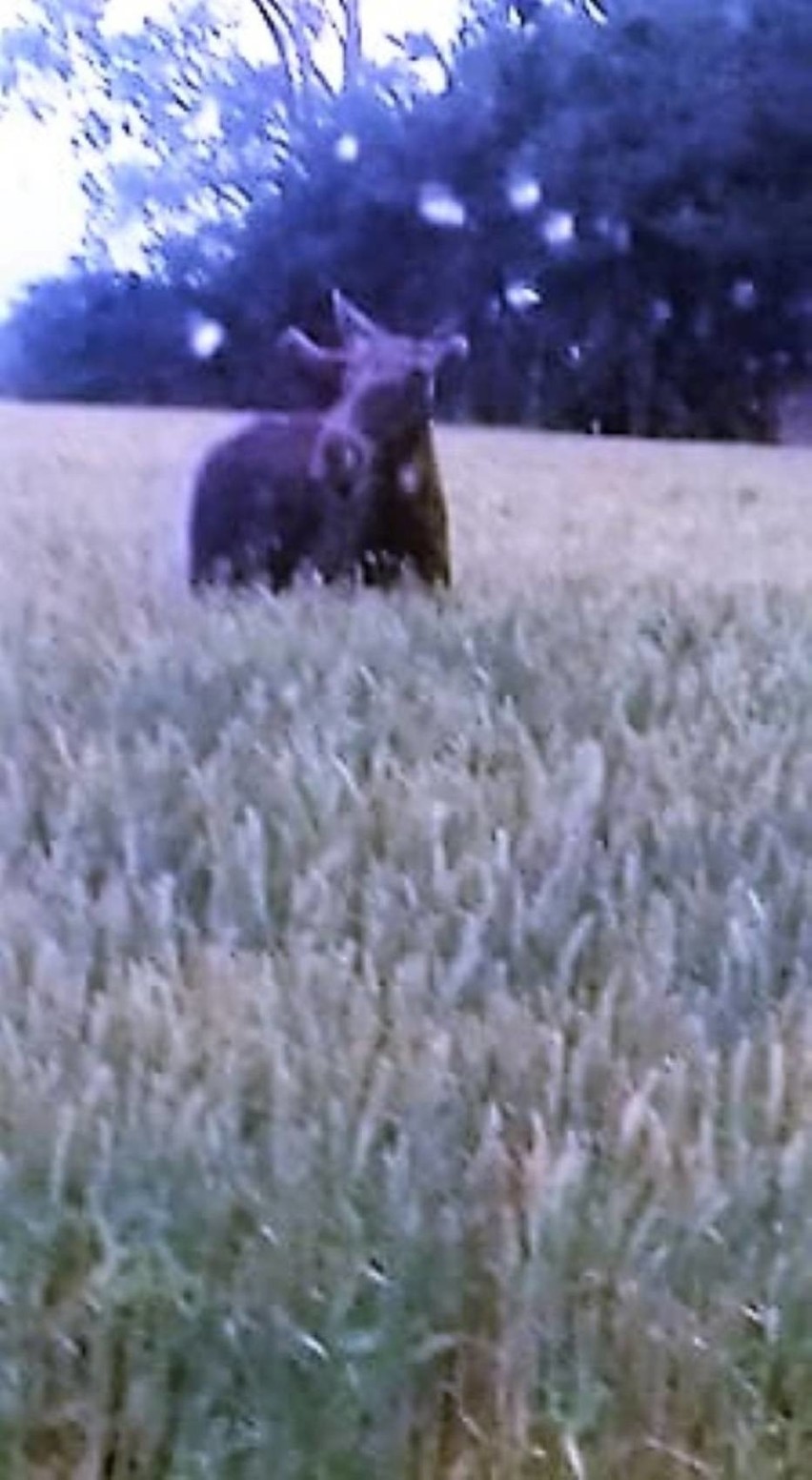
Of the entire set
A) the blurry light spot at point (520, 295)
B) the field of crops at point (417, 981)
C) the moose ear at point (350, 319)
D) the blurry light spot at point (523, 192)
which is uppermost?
the blurry light spot at point (523, 192)

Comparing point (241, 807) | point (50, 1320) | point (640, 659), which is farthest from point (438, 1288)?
point (640, 659)

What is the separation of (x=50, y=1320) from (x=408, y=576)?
0.45 metres

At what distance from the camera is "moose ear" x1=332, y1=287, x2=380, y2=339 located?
0.96 meters

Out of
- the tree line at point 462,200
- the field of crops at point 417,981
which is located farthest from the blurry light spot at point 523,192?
the field of crops at point 417,981

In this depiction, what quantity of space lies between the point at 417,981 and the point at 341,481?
300 millimetres

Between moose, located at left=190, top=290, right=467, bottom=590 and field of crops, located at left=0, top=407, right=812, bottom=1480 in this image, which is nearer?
field of crops, located at left=0, top=407, right=812, bottom=1480

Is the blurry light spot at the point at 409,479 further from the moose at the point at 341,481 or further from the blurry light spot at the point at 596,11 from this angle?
the blurry light spot at the point at 596,11

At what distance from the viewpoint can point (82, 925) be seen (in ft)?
2.71

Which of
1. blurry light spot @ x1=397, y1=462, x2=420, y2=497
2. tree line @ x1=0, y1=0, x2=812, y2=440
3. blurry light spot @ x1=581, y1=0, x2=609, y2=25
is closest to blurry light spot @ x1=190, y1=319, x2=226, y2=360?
tree line @ x1=0, y1=0, x2=812, y2=440

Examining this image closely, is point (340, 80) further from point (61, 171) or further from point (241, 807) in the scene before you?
point (241, 807)

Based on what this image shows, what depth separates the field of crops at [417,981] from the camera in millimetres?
691

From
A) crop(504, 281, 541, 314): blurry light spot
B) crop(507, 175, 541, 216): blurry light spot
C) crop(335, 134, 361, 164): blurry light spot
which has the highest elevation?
crop(335, 134, 361, 164): blurry light spot

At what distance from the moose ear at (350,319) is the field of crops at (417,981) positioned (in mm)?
72

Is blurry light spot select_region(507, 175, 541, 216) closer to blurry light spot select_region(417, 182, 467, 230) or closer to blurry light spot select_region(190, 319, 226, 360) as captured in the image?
blurry light spot select_region(417, 182, 467, 230)
